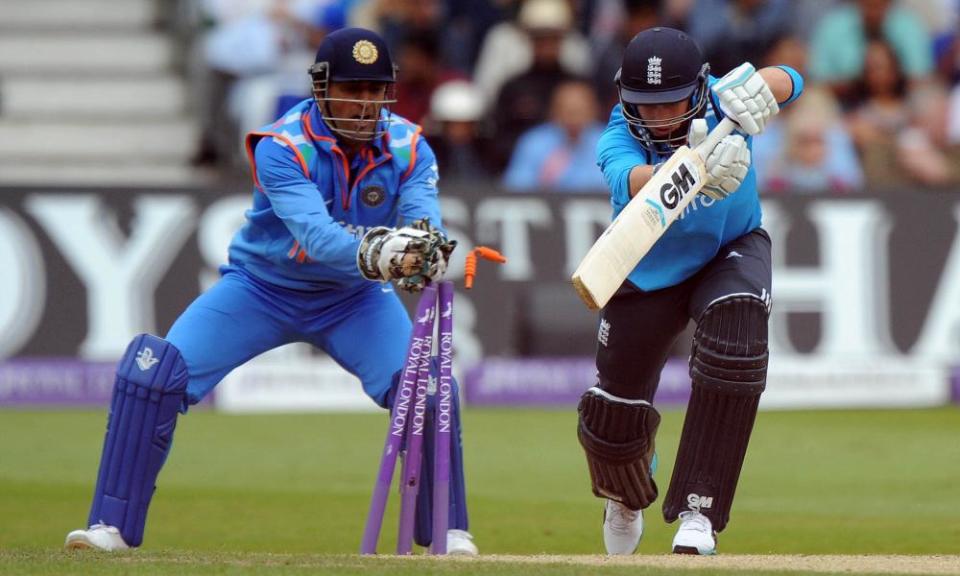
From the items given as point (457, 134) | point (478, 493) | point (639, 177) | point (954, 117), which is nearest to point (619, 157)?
point (639, 177)

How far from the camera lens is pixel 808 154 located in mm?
11664

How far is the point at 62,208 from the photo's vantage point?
10969 mm

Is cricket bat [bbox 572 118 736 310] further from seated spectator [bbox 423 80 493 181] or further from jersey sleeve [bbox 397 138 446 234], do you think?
seated spectator [bbox 423 80 493 181]

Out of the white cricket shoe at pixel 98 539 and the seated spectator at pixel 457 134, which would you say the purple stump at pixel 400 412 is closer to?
the white cricket shoe at pixel 98 539

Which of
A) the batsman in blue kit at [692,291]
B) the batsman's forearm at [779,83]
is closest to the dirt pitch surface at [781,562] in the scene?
the batsman in blue kit at [692,291]

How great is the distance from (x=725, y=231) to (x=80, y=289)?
240 inches

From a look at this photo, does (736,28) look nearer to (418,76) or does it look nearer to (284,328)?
(418,76)

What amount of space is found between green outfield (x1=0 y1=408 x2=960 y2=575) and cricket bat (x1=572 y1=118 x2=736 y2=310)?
866 mm

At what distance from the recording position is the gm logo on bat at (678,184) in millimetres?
5367

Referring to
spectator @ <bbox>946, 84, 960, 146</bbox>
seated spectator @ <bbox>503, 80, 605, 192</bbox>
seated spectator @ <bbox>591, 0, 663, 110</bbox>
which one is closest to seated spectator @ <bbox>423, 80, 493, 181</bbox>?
seated spectator @ <bbox>503, 80, 605, 192</bbox>

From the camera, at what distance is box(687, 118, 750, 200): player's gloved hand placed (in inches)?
211

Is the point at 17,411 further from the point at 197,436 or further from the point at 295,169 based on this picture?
the point at 295,169

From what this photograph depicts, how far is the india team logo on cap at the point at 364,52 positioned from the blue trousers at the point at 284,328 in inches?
32.0

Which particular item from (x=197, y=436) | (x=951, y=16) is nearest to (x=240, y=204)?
(x=197, y=436)
